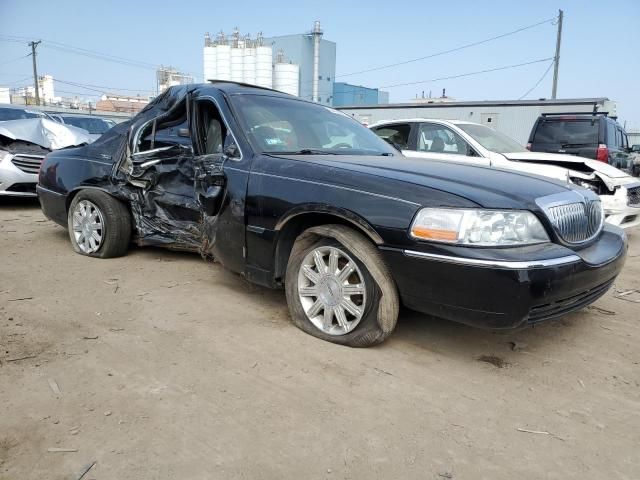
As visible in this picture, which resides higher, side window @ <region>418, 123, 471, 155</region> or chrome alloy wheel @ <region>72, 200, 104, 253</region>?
side window @ <region>418, 123, 471, 155</region>

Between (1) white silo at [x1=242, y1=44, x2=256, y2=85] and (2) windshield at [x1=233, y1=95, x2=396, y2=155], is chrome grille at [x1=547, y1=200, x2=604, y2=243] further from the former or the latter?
(1) white silo at [x1=242, y1=44, x2=256, y2=85]

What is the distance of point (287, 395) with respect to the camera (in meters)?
2.55

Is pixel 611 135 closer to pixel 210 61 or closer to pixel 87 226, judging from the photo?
pixel 87 226

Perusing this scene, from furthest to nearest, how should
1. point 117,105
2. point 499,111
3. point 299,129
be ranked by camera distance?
point 117,105, point 499,111, point 299,129

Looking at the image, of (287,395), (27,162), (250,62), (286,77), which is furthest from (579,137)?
(286,77)

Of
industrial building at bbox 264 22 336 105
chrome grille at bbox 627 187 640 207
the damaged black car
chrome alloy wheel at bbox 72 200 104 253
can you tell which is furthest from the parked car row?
industrial building at bbox 264 22 336 105

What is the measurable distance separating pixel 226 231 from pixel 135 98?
7903 centimetres

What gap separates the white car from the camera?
6328 millimetres

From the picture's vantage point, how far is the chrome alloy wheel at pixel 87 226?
16.0ft

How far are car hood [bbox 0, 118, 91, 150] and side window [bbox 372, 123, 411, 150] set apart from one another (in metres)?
4.70

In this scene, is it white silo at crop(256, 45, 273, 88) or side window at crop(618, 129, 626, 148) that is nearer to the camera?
side window at crop(618, 129, 626, 148)

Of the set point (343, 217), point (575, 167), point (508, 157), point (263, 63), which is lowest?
point (343, 217)

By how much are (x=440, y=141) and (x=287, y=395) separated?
18.0ft

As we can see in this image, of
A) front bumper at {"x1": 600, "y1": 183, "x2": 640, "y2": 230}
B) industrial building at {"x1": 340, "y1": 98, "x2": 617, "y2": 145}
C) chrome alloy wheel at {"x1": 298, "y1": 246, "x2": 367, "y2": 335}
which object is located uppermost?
industrial building at {"x1": 340, "y1": 98, "x2": 617, "y2": 145}
